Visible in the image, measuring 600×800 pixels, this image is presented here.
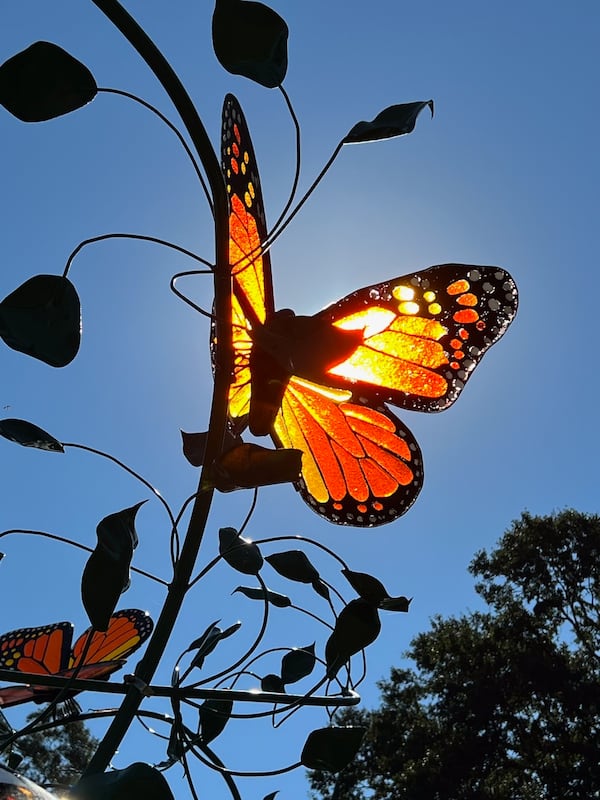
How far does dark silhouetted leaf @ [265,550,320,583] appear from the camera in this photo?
2.09 feet

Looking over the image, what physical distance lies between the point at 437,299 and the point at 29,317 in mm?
530

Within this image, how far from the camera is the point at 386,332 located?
2.63 feet

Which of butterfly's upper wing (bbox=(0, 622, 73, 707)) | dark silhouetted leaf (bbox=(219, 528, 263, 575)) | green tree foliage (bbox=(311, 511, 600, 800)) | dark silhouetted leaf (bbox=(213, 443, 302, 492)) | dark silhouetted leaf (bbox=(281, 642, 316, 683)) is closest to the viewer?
dark silhouetted leaf (bbox=(213, 443, 302, 492))

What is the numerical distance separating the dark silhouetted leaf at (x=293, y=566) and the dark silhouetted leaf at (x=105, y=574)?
0.90 ft

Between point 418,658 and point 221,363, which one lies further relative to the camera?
point 418,658

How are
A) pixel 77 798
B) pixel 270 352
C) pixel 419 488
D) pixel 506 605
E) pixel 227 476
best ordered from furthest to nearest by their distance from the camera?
pixel 506 605 < pixel 419 488 < pixel 270 352 < pixel 227 476 < pixel 77 798

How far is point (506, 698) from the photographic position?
8.93 meters

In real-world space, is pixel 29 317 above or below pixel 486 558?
below

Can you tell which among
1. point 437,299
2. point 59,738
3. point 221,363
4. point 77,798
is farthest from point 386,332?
point 59,738

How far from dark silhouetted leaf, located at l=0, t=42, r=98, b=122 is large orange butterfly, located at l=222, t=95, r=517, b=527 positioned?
313 millimetres

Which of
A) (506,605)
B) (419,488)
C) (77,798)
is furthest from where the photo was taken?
(506,605)

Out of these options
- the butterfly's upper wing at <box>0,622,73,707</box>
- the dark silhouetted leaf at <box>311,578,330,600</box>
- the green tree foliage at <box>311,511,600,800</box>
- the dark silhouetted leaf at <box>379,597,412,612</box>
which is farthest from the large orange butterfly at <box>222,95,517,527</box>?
the green tree foliage at <box>311,511,600,800</box>

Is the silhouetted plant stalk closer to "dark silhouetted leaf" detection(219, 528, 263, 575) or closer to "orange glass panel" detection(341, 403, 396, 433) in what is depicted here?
"dark silhouetted leaf" detection(219, 528, 263, 575)

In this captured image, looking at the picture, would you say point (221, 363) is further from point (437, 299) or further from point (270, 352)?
point (437, 299)
